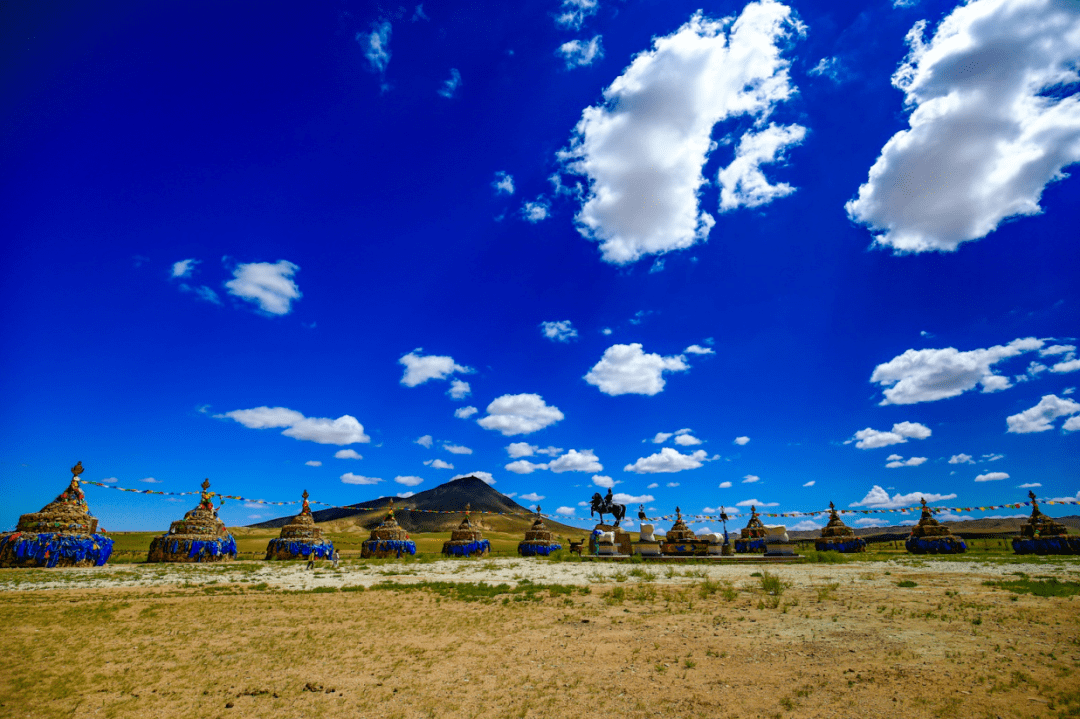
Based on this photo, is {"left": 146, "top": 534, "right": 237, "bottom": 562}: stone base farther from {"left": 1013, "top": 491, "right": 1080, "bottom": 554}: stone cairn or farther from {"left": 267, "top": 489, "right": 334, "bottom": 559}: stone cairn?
{"left": 1013, "top": 491, "right": 1080, "bottom": 554}: stone cairn

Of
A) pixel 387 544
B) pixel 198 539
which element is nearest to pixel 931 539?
pixel 387 544

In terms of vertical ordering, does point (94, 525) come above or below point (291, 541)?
above

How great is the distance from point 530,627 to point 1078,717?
9588 millimetres

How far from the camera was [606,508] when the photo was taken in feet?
203

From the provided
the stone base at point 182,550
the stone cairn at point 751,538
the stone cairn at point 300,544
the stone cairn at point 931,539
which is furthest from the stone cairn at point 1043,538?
the stone base at point 182,550

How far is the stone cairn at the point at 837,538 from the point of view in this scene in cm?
5188

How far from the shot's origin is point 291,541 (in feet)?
141

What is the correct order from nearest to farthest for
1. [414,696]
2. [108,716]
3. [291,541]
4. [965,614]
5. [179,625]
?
[108,716] → [414,696] → [965,614] → [179,625] → [291,541]

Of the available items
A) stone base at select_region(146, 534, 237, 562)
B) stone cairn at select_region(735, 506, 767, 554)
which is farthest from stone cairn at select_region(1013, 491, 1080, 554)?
stone base at select_region(146, 534, 237, 562)

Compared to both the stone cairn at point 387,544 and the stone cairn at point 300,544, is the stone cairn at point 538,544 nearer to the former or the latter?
the stone cairn at point 387,544

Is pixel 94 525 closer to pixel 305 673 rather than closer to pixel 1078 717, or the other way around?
pixel 305 673

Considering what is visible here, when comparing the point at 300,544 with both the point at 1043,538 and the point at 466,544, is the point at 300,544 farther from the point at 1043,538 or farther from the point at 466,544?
the point at 1043,538

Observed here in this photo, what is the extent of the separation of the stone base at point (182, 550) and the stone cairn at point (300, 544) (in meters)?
4.70

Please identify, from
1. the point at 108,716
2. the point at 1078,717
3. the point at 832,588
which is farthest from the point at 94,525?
the point at 1078,717
